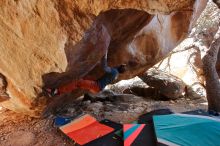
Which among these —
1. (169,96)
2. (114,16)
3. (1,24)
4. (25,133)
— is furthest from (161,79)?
(1,24)

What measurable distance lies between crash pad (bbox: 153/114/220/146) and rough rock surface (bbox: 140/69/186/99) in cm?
388

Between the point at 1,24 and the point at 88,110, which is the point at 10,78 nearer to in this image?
the point at 1,24

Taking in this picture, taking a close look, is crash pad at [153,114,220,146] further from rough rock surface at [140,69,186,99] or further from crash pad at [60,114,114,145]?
rough rock surface at [140,69,186,99]

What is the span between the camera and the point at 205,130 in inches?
175

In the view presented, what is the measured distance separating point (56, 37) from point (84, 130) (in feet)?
7.70

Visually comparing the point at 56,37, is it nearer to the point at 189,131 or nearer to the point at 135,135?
the point at 135,135

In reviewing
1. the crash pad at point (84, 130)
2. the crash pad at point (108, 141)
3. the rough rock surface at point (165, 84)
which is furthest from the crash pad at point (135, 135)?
the rough rock surface at point (165, 84)

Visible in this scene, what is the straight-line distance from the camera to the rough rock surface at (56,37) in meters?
3.47

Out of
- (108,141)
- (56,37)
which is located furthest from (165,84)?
(56,37)

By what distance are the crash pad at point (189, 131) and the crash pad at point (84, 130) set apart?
1111 millimetres

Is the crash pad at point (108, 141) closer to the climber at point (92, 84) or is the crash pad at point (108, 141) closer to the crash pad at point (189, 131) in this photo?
the crash pad at point (189, 131)

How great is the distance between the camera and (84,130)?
17.3ft

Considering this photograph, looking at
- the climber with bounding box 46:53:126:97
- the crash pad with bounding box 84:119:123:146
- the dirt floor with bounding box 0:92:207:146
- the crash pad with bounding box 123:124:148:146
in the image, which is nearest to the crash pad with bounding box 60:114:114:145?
the crash pad with bounding box 84:119:123:146

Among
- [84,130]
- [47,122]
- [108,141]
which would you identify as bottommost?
[108,141]
